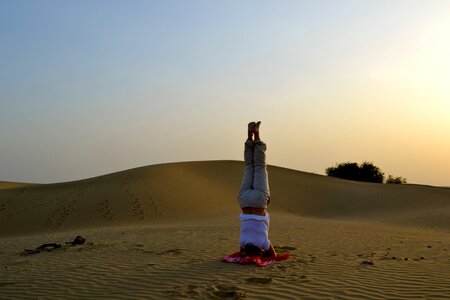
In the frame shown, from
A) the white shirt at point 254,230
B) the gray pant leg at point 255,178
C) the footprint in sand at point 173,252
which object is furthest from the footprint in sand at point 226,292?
the footprint in sand at point 173,252

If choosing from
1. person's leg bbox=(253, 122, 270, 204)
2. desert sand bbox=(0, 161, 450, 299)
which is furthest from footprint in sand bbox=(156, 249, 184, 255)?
person's leg bbox=(253, 122, 270, 204)

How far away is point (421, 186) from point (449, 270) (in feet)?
101

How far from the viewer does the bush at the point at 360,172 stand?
65438 mm

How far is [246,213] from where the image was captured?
10.3m

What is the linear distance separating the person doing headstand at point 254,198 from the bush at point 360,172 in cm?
5703

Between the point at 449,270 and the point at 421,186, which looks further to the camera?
the point at 421,186

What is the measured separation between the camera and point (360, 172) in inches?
2586

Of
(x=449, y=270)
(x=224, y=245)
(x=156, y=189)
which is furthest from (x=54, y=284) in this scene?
(x=156, y=189)

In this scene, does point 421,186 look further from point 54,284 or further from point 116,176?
point 54,284

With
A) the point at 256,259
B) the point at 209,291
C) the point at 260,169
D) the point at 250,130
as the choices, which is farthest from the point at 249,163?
the point at 209,291

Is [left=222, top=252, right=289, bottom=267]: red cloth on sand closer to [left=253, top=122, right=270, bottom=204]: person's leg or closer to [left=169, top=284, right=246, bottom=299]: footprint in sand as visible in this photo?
[left=253, top=122, right=270, bottom=204]: person's leg

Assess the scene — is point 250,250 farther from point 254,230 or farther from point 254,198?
point 254,198

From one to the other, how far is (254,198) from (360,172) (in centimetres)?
5794

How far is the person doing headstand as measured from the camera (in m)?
10.1
